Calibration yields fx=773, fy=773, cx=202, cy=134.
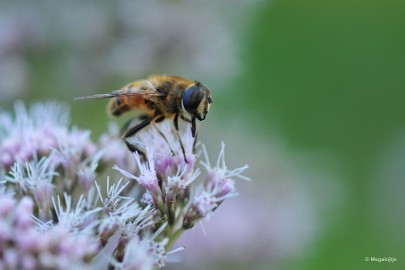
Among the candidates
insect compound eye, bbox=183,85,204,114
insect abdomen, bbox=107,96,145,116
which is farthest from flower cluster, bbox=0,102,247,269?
insect abdomen, bbox=107,96,145,116

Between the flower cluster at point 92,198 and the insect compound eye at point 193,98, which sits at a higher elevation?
the insect compound eye at point 193,98

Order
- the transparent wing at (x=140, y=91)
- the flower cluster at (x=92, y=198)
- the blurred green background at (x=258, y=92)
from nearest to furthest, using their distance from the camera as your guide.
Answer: the flower cluster at (x=92, y=198) → the transparent wing at (x=140, y=91) → the blurred green background at (x=258, y=92)

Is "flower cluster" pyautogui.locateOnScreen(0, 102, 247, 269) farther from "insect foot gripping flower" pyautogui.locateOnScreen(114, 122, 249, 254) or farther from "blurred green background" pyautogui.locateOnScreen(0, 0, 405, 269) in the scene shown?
"blurred green background" pyautogui.locateOnScreen(0, 0, 405, 269)

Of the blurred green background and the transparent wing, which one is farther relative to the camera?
the blurred green background

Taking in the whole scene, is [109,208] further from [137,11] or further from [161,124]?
[137,11]

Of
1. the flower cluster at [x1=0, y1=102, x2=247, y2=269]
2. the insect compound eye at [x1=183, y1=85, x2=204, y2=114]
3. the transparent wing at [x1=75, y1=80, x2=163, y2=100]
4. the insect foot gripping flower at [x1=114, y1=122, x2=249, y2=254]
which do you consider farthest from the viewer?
the transparent wing at [x1=75, y1=80, x2=163, y2=100]

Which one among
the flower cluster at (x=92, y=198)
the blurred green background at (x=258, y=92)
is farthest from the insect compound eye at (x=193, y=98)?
the blurred green background at (x=258, y=92)

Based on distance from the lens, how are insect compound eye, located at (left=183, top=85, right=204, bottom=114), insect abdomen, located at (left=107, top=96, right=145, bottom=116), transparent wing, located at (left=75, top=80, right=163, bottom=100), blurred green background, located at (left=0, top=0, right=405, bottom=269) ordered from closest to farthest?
insect compound eye, located at (left=183, top=85, right=204, bottom=114)
transparent wing, located at (left=75, top=80, right=163, bottom=100)
insect abdomen, located at (left=107, top=96, right=145, bottom=116)
blurred green background, located at (left=0, top=0, right=405, bottom=269)

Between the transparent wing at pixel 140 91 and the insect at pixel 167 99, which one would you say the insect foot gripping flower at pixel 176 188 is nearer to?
the insect at pixel 167 99
